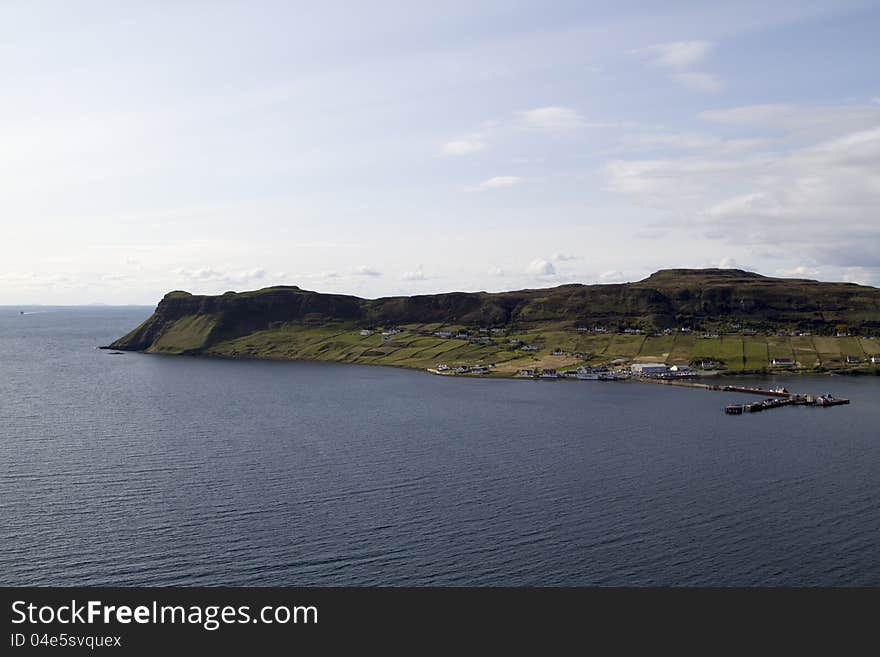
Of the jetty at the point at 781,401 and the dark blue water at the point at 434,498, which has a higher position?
the jetty at the point at 781,401

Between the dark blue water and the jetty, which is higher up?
the jetty

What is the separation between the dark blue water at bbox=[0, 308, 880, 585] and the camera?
6956cm

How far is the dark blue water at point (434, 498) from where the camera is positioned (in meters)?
69.6

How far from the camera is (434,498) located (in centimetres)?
9012

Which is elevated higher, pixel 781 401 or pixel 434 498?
pixel 781 401

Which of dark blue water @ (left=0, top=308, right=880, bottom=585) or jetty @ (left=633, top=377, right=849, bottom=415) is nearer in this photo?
dark blue water @ (left=0, top=308, right=880, bottom=585)

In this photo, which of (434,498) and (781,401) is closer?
(434,498)

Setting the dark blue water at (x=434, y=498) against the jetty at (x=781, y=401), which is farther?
the jetty at (x=781, y=401)

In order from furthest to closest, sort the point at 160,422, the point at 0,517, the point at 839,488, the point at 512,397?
1. the point at 512,397
2. the point at 160,422
3. the point at 839,488
4. the point at 0,517
